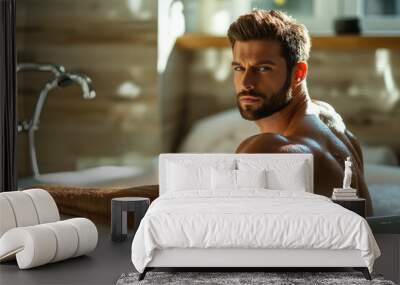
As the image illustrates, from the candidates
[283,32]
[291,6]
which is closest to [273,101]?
[283,32]

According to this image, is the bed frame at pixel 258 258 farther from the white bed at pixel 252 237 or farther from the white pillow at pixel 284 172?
the white pillow at pixel 284 172

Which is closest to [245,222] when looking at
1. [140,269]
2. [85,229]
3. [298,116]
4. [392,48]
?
[140,269]

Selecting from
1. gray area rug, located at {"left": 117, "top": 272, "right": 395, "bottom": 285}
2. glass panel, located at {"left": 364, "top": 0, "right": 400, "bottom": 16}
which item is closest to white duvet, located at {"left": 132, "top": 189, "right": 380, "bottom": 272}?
gray area rug, located at {"left": 117, "top": 272, "right": 395, "bottom": 285}

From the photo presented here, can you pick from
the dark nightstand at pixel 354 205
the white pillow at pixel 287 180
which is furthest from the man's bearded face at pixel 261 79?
the dark nightstand at pixel 354 205

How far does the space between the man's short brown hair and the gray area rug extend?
2.57 m

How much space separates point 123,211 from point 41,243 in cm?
143

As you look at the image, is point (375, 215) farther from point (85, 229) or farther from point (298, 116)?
point (85, 229)

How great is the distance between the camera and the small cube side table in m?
7.00

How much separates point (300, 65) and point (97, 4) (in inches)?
79.1

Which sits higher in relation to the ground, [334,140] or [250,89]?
[250,89]

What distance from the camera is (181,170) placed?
23.0 ft

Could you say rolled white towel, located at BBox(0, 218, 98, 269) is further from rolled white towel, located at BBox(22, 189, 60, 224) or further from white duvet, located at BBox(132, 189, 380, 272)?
white duvet, located at BBox(132, 189, 380, 272)

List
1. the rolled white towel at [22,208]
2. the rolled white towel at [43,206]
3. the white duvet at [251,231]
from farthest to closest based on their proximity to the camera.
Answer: the rolled white towel at [43,206]
the rolled white towel at [22,208]
the white duvet at [251,231]

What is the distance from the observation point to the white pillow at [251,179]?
6754 millimetres
